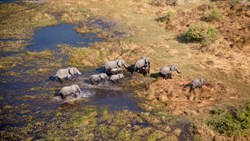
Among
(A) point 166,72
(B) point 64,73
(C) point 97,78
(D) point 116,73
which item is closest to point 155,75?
(A) point 166,72

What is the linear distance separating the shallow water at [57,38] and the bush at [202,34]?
7214 mm

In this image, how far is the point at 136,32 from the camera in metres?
25.7

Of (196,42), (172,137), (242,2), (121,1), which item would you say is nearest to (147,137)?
(172,137)

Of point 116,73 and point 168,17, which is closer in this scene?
point 116,73

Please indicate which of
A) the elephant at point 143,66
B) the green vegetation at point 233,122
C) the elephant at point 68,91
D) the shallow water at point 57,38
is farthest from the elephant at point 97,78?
the shallow water at point 57,38

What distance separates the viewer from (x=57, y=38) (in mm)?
24016

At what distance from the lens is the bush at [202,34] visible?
74.5 feet

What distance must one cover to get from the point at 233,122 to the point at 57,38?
15.6 meters

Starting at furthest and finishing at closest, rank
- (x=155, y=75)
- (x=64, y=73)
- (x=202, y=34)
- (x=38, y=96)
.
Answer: (x=202, y=34), (x=155, y=75), (x=64, y=73), (x=38, y=96)

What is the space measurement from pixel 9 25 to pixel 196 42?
16289 millimetres

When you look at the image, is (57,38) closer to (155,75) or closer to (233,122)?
(155,75)

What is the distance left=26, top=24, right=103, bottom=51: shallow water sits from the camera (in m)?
22.5

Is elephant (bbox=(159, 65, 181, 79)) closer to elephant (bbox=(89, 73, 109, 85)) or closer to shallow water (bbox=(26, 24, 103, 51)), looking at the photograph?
elephant (bbox=(89, 73, 109, 85))

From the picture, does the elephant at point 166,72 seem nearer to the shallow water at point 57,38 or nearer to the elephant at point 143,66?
the elephant at point 143,66
